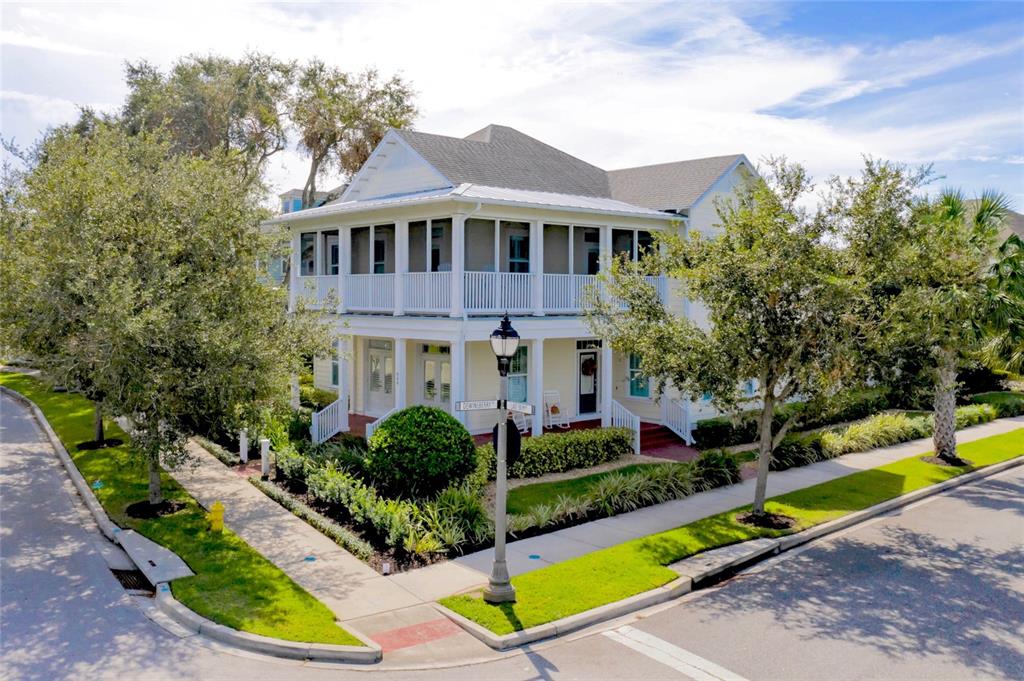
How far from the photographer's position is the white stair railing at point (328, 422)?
19.3 metres

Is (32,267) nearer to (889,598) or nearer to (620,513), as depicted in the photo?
(620,513)

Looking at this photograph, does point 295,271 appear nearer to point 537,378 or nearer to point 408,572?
point 537,378

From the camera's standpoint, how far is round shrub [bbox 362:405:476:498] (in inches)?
558

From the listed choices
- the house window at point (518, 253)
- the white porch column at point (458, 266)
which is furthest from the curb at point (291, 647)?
the house window at point (518, 253)

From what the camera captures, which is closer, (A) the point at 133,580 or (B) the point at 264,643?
(B) the point at 264,643

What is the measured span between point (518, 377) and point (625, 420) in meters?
3.26

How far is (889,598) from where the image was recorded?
10539 millimetres

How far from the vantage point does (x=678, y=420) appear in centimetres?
2089

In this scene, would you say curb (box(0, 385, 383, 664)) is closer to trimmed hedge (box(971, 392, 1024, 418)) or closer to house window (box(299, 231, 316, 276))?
house window (box(299, 231, 316, 276))

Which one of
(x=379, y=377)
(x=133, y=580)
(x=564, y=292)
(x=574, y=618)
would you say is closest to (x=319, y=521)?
(x=133, y=580)

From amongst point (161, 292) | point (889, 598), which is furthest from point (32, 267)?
point (889, 598)

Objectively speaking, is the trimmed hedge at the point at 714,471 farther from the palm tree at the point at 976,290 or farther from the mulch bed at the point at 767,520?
the palm tree at the point at 976,290

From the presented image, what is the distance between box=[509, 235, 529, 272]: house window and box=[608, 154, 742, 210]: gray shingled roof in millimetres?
4547

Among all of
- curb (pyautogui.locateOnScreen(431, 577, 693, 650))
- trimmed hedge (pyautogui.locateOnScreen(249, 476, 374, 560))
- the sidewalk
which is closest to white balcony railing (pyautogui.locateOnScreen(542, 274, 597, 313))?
the sidewalk
